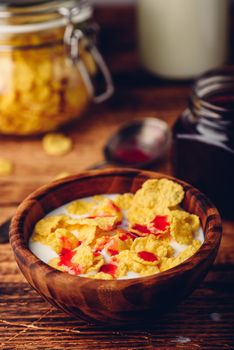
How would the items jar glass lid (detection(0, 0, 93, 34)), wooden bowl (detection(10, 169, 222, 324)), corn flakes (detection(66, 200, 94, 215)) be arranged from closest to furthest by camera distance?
1. wooden bowl (detection(10, 169, 222, 324))
2. corn flakes (detection(66, 200, 94, 215))
3. jar glass lid (detection(0, 0, 93, 34))

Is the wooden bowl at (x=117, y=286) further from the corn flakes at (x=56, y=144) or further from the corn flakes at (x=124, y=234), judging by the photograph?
the corn flakes at (x=56, y=144)

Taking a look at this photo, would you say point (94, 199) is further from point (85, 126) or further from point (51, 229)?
point (85, 126)

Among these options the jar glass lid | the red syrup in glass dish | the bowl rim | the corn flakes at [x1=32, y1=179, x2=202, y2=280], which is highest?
the jar glass lid

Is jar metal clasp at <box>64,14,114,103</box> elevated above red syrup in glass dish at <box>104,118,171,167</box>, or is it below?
above

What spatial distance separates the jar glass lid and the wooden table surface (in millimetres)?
225

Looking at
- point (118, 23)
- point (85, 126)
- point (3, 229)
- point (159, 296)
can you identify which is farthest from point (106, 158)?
point (118, 23)

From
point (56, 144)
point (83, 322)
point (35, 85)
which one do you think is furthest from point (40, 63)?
point (83, 322)

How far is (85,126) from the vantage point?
1.28m

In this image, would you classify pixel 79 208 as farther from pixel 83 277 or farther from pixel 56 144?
pixel 56 144

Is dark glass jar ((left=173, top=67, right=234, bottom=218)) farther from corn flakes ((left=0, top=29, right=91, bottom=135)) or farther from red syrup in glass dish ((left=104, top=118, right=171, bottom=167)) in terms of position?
corn flakes ((left=0, top=29, right=91, bottom=135))

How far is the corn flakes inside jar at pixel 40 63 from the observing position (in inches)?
43.4

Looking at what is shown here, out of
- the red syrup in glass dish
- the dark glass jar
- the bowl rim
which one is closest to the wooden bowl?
the bowl rim

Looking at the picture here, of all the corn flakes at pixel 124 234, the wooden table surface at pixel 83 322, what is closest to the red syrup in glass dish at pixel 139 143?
the wooden table surface at pixel 83 322

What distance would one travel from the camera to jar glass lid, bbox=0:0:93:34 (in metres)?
1.09
